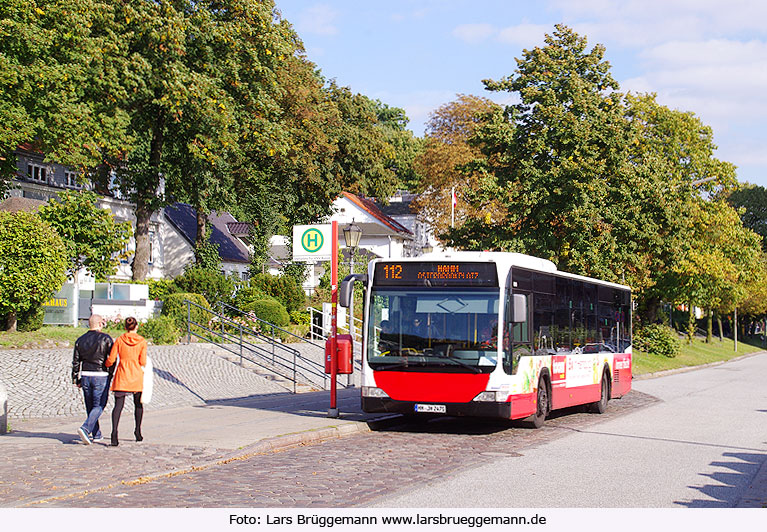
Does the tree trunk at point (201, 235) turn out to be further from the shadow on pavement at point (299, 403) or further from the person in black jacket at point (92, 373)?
the person in black jacket at point (92, 373)

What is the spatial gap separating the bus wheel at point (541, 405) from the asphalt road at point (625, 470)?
27.4 inches

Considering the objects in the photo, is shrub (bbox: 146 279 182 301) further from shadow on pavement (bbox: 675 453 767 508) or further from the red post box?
shadow on pavement (bbox: 675 453 767 508)

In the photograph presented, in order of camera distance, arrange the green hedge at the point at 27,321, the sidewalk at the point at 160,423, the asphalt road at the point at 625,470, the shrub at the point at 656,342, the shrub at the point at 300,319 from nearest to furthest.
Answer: the asphalt road at the point at 625,470 → the sidewalk at the point at 160,423 → the green hedge at the point at 27,321 → the shrub at the point at 300,319 → the shrub at the point at 656,342

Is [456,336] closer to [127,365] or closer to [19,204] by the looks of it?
[127,365]

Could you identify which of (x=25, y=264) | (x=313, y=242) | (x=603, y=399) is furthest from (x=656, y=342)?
(x=313, y=242)

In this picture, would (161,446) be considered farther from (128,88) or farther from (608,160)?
Answer: (608,160)

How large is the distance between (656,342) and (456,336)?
120 ft

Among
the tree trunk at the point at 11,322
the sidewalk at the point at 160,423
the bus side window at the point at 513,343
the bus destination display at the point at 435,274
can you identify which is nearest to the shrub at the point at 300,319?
the sidewalk at the point at 160,423

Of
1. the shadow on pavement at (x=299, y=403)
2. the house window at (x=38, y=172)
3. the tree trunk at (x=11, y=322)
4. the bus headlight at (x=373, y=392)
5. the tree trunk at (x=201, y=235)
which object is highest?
the house window at (x=38, y=172)

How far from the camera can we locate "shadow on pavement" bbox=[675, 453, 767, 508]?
30.6 ft

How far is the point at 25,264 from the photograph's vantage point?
77.4 ft

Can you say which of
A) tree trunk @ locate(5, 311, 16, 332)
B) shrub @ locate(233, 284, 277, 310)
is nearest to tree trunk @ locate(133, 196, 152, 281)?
shrub @ locate(233, 284, 277, 310)

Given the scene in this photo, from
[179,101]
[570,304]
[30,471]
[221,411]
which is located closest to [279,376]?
[221,411]

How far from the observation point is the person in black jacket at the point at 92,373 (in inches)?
499
